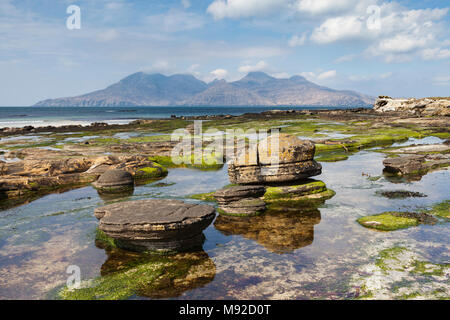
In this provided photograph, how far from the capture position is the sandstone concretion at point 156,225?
523 inches

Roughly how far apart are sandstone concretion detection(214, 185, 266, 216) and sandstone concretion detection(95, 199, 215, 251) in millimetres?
4297

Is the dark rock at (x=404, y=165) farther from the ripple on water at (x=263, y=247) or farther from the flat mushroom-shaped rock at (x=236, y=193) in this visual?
the flat mushroom-shaped rock at (x=236, y=193)

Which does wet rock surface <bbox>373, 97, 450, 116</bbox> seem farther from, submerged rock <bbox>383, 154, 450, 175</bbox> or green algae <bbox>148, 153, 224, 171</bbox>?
green algae <bbox>148, 153, 224, 171</bbox>

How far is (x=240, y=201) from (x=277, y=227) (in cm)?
358

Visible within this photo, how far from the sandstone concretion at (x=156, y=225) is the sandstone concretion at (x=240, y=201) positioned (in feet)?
14.1

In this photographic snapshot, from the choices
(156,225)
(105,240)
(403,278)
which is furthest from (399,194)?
(105,240)

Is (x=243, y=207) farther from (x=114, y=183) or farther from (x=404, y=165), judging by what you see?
(x=404, y=165)

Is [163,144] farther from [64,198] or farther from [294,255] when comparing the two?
→ [294,255]

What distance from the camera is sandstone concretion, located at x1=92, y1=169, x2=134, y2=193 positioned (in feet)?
85.6

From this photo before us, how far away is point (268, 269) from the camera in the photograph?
12.3 meters

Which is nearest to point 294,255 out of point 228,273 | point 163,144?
point 228,273

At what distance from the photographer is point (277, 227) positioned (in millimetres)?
16844
